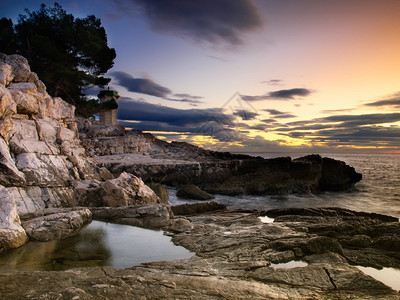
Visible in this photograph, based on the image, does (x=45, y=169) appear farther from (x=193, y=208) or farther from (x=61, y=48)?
(x=61, y=48)

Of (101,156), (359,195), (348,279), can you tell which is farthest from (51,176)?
(359,195)

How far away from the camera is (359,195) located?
2066cm

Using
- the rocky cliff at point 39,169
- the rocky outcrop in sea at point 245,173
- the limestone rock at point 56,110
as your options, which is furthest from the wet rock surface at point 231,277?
the rocky outcrop in sea at point 245,173

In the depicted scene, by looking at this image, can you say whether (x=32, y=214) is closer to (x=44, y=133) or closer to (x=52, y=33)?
(x=44, y=133)

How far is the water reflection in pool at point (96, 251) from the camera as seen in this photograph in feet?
15.5

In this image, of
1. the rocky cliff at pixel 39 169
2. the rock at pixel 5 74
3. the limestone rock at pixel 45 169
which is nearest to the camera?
the rocky cliff at pixel 39 169

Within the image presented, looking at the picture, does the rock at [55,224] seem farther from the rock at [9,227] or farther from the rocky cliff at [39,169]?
the rock at [9,227]

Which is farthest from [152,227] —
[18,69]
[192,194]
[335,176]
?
[335,176]

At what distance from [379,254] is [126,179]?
25.0ft

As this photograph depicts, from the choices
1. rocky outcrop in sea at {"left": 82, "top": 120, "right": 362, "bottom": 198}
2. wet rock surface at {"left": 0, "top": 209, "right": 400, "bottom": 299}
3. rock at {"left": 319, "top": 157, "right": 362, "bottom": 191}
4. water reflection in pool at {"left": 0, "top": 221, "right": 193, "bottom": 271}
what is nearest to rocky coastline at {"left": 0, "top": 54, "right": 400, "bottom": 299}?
wet rock surface at {"left": 0, "top": 209, "right": 400, "bottom": 299}

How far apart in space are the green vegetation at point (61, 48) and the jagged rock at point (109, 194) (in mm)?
16722

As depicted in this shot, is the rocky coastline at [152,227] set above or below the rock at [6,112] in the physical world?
below

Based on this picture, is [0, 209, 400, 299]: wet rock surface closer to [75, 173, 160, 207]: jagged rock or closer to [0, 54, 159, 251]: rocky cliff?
[0, 54, 159, 251]: rocky cliff

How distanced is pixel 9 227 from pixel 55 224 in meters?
1.00
